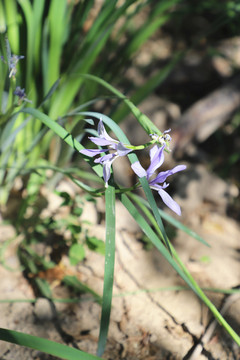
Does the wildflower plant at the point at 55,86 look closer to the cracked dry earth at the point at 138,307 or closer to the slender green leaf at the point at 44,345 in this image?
the cracked dry earth at the point at 138,307

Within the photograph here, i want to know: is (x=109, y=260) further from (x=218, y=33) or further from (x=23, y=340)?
(x=218, y=33)

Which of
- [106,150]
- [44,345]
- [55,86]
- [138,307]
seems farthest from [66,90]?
[44,345]

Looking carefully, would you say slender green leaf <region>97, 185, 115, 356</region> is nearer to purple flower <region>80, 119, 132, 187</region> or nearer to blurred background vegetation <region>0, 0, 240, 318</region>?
purple flower <region>80, 119, 132, 187</region>

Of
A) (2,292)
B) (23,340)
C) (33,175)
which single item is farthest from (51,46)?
(23,340)

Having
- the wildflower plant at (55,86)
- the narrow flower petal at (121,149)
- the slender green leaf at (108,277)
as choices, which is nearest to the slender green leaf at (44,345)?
the slender green leaf at (108,277)

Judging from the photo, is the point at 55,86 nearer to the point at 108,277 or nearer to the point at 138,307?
the point at 108,277

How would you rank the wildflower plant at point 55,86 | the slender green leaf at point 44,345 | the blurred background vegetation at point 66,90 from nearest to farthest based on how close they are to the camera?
1. the slender green leaf at point 44,345
2. the wildflower plant at point 55,86
3. the blurred background vegetation at point 66,90

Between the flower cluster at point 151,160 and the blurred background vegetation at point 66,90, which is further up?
the blurred background vegetation at point 66,90

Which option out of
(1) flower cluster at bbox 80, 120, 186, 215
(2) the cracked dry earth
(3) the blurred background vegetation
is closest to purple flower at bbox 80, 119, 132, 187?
(1) flower cluster at bbox 80, 120, 186, 215
